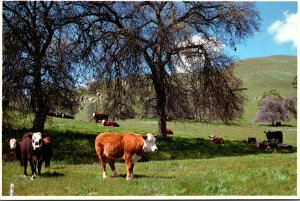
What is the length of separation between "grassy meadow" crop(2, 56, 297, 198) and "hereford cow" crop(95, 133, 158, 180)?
48 cm

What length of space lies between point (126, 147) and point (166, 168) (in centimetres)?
283

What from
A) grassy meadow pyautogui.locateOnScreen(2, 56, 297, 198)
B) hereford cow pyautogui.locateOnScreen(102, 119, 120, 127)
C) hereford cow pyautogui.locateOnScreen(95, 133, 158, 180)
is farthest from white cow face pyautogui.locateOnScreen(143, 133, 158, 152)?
hereford cow pyautogui.locateOnScreen(102, 119, 120, 127)

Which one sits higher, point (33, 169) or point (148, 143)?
point (148, 143)

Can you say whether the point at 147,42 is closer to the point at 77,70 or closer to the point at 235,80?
the point at 77,70

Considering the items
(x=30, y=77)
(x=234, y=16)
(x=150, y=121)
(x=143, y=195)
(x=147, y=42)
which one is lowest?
(x=143, y=195)

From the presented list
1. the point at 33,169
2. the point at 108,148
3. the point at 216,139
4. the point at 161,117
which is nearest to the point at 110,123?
the point at 161,117

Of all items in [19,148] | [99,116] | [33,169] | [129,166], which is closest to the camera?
[129,166]

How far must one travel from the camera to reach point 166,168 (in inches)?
553

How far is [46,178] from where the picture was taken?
11.8m

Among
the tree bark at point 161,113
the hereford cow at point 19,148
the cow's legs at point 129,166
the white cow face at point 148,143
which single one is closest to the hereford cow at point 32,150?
the hereford cow at point 19,148

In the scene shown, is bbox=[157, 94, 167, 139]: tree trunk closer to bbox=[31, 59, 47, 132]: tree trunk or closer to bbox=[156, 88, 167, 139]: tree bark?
bbox=[156, 88, 167, 139]: tree bark

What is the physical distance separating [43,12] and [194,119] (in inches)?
307

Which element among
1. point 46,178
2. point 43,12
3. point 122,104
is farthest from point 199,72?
point 46,178

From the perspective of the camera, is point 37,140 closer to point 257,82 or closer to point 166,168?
point 166,168
